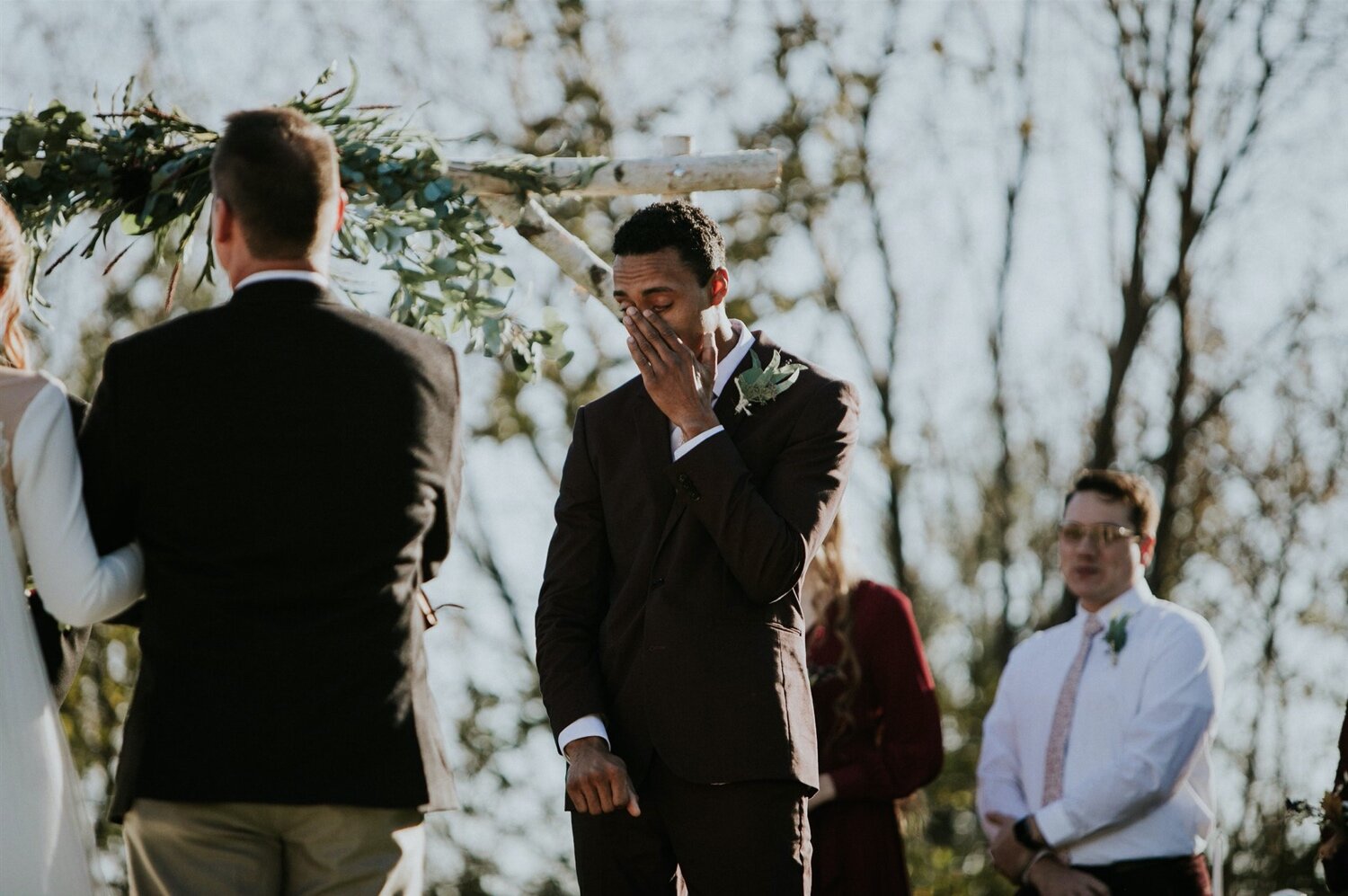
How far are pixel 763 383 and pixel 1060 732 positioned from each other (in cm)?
237

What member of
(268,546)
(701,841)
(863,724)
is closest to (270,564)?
(268,546)

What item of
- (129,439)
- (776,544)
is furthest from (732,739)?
(129,439)

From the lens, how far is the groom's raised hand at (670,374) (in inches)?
150

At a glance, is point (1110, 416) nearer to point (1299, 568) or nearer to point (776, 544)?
point (1299, 568)

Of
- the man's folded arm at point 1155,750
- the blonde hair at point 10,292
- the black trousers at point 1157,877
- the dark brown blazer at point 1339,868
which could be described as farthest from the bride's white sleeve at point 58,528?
the black trousers at point 1157,877

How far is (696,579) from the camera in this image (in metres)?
3.84

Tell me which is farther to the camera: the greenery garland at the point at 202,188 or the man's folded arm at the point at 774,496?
the greenery garland at the point at 202,188

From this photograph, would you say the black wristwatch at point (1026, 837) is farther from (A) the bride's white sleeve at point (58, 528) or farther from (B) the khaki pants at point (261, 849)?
(A) the bride's white sleeve at point (58, 528)

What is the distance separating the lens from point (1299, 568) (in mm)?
13711

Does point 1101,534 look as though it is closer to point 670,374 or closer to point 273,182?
point 670,374

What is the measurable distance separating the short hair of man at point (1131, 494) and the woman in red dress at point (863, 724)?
87 cm

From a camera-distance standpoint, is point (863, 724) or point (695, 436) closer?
point (695, 436)

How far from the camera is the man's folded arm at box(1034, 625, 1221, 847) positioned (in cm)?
542

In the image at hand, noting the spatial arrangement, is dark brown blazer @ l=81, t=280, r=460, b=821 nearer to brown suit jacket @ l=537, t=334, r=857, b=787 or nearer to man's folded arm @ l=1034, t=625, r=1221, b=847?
brown suit jacket @ l=537, t=334, r=857, b=787
